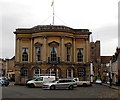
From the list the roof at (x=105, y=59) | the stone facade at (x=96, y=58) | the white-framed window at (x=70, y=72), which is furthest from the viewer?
the roof at (x=105, y=59)

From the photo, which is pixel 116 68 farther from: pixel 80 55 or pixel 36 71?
pixel 36 71

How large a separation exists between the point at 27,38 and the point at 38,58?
5092 mm

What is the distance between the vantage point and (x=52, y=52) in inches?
2136

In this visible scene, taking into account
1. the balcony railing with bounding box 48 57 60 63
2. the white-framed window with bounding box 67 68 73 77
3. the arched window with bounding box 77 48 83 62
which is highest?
the arched window with bounding box 77 48 83 62

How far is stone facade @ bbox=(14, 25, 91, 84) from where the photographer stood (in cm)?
5346

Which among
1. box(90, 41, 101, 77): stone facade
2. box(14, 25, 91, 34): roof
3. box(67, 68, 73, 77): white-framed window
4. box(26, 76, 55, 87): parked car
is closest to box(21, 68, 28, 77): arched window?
box(14, 25, 91, 34): roof

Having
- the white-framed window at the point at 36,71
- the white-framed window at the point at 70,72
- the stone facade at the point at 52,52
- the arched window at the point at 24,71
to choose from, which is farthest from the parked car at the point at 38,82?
the arched window at the point at 24,71

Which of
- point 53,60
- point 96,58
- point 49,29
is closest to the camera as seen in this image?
point 49,29

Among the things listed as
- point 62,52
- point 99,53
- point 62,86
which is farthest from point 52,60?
point 99,53

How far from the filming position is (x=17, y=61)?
55219mm

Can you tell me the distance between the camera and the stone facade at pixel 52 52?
53.5 m

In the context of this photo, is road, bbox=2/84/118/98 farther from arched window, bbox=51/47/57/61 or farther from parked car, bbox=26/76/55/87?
arched window, bbox=51/47/57/61

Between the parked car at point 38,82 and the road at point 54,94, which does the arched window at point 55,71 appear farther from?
the road at point 54,94

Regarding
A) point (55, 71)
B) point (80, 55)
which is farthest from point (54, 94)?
point (80, 55)
